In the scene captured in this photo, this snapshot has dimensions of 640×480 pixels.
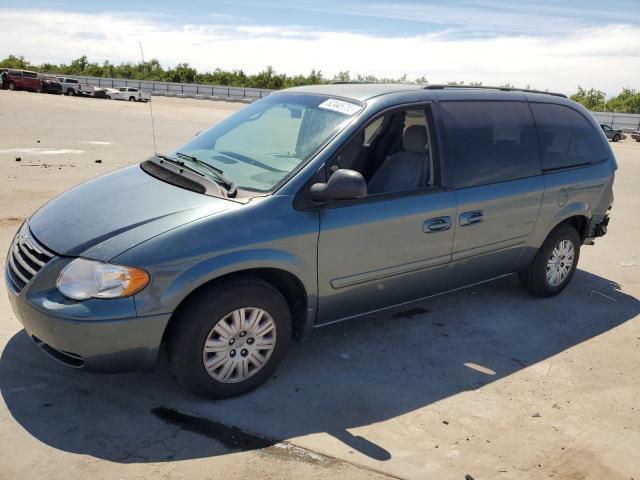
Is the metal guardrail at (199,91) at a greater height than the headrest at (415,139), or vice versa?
the headrest at (415,139)

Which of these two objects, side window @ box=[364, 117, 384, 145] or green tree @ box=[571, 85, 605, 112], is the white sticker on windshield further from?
green tree @ box=[571, 85, 605, 112]

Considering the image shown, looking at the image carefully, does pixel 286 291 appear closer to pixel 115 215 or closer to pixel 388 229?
pixel 388 229

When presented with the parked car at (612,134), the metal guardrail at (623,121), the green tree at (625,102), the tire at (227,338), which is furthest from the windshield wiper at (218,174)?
the green tree at (625,102)

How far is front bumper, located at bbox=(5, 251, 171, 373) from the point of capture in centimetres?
318

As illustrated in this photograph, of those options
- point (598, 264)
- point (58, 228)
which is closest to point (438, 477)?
point (58, 228)

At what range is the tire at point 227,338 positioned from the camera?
3.41 metres

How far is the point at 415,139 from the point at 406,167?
232 millimetres

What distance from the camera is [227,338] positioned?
3553 millimetres

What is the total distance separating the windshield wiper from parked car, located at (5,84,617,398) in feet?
0.05

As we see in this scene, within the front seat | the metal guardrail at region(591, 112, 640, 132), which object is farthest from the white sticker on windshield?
the metal guardrail at region(591, 112, 640, 132)

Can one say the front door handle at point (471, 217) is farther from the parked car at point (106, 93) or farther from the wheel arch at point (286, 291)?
the parked car at point (106, 93)

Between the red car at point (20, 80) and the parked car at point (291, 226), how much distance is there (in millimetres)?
43789

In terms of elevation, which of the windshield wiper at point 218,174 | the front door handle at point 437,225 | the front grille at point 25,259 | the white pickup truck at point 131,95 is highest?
the windshield wiper at point 218,174

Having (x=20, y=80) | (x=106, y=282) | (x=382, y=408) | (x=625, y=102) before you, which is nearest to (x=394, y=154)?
(x=382, y=408)
